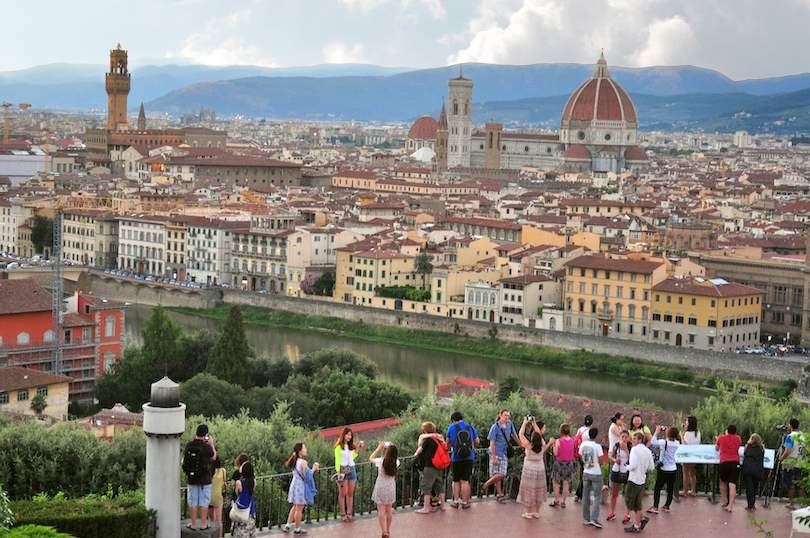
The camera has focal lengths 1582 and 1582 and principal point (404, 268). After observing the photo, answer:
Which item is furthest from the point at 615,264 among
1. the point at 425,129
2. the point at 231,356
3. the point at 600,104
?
the point at 425,129

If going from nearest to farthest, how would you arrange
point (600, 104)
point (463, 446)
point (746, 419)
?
point (463, 446) < point (746, 419) < point (600, 104)

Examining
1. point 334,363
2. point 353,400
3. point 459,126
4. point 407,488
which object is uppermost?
point 459,126

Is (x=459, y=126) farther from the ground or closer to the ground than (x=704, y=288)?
farther from the ground

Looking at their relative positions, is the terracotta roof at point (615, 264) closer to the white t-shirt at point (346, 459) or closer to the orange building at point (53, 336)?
the orange building at point (53, 336)

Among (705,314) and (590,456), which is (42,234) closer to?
(705,314)

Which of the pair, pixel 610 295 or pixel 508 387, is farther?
pixel 610 295

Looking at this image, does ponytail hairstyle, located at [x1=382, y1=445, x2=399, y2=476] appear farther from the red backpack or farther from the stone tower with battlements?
the stone tower with battlements

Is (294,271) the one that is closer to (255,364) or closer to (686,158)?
(255,364)
